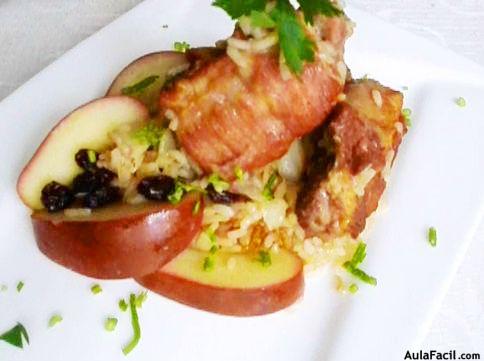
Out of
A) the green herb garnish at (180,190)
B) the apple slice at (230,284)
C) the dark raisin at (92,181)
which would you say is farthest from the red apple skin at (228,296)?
the dark raisin at (92,181)

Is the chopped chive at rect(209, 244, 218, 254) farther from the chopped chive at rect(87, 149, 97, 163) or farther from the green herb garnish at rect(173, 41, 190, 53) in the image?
the green herb garnish at rect(173, 41, 190, 53)

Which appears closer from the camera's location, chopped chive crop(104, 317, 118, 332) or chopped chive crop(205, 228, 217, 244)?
chopped chive crop(104, 317, 118, 332)

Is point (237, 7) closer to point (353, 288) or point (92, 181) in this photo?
point (92, 181)

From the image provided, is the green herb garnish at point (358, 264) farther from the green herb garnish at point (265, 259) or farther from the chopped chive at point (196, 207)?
the chopped chive at point (196, 207)

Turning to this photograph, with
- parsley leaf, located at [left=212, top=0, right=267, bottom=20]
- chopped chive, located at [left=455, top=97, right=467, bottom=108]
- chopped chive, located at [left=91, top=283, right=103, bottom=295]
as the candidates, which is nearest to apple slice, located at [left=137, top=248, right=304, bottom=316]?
chopped chive, located at [left=91, top=283, right=103, bottom=295]

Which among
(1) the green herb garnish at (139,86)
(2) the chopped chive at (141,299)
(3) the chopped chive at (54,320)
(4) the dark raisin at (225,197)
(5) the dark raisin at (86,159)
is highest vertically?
(1) the green herb garnish at (139,86)

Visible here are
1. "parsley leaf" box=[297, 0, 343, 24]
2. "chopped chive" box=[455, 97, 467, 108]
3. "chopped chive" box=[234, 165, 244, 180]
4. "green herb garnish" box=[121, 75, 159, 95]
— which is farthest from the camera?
"chopped chive" box=[455, 97, 467, 108]

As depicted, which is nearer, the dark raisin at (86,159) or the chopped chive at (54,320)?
the chopped chive at (54,320)
